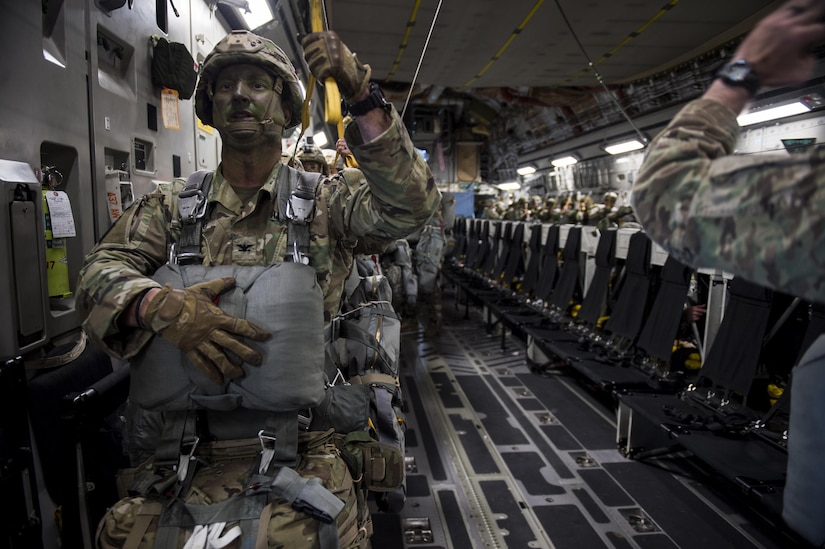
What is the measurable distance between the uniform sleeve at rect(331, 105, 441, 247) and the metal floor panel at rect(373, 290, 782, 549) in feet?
6.23

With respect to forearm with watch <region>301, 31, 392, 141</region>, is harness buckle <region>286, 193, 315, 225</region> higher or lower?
lower

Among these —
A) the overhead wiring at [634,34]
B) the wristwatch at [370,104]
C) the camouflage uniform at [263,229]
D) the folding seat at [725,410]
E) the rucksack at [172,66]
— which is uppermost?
the overhead wiring at [634,34]

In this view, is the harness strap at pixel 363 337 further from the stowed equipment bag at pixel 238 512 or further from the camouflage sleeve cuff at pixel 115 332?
the camouflage sleeve cuff at pixel 115 332

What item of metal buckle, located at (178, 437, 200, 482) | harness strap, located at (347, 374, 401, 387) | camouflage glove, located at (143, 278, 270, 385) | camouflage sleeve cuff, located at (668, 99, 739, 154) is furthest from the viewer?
harness strap, located at (347, 374, 401, 387)

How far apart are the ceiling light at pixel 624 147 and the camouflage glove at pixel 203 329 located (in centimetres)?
823

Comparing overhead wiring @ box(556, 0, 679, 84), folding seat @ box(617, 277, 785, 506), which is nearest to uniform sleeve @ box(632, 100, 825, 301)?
folding seat @ box(617, 277, 785, 506)

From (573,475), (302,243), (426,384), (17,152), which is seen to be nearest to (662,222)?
(302,243)

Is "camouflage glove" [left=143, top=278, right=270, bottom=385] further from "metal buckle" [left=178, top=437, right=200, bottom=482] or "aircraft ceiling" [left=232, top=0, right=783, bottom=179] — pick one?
"aircraft ceiling" [left=232, top=0, right=783, bottom=179]

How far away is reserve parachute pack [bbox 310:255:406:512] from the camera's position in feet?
5.81

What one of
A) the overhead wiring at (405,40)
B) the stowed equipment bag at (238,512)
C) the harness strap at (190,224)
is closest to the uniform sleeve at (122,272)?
the harness strap at (190,224)

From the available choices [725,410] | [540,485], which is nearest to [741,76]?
[540,485]

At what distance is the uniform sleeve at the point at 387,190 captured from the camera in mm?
1389

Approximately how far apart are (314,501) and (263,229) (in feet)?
3.13

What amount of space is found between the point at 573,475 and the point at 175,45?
377 centimetres
